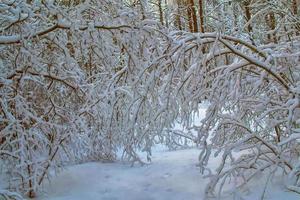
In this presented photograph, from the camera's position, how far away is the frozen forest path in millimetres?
5172

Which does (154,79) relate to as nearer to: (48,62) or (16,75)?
(48,62)

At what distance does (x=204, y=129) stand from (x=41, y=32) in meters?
2.18

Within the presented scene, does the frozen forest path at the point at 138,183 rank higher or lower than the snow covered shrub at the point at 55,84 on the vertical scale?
lower

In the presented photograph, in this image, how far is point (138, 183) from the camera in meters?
5.77

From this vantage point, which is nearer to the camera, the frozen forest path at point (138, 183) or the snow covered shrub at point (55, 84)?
the snow covered shrub at point (55, 84)

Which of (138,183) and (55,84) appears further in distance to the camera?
(138,183)

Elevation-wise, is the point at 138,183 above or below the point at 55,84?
below

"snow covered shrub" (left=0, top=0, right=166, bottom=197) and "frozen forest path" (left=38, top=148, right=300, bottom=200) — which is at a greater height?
"snow covered shrub" (left=0, top=0, right=166, bottom=197)

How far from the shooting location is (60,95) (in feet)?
18.8

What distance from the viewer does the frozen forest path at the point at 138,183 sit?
5172 millimetres

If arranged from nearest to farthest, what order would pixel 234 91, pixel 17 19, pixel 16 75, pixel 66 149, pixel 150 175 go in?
pixel 17 19 < pixel 16 75 < pixel 234 91 < pixel 66 149 < pixel 150 175

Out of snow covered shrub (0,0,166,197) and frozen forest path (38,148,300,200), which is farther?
frozen forest path (38,148,300,200)

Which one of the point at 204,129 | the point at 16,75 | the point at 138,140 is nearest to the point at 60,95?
the point at 16,75

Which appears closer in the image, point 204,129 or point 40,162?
point 204,129
